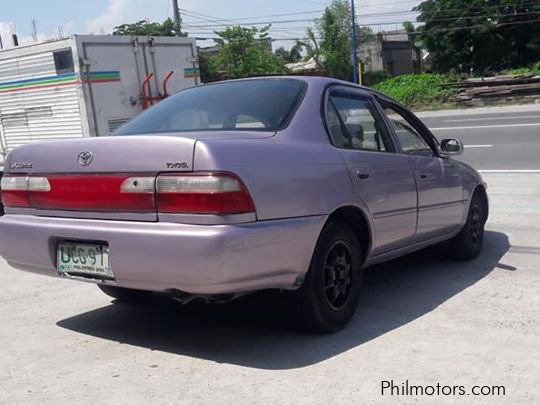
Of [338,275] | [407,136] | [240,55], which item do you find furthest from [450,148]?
[240,55]

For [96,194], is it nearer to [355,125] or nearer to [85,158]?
[85,158]

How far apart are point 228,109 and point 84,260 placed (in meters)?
1.35

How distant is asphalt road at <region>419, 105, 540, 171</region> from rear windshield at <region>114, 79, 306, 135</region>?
7.79m

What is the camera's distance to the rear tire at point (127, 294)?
4.99 metres

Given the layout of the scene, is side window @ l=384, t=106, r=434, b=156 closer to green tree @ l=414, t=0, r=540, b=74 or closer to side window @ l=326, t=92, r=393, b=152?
side window @ l=326, t=92, r=393, b=152

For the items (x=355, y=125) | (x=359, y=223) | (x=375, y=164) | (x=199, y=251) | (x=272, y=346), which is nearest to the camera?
(x=199, y=251)

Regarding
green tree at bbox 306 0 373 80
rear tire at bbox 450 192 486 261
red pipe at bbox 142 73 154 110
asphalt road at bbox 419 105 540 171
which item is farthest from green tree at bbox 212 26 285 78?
rear tire at bbox 450 192 486 261

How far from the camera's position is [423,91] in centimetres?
3394

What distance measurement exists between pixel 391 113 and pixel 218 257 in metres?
2.54

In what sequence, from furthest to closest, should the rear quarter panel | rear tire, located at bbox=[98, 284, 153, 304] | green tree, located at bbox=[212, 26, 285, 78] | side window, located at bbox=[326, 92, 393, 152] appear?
green tree, located at bbox=[212, 26, 285, 78]
rear tire, located at bbox=[98, 284, 153, 304]
side window, located at bbox=[326, 92, 393, 152]
the rear quarter panel

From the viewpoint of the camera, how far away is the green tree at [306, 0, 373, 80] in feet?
194

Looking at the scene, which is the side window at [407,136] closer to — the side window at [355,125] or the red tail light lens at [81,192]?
the side window at [355,125]

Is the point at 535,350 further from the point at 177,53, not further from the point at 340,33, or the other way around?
the point at 340,33

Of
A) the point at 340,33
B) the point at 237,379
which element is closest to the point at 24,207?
the point at 237,379
